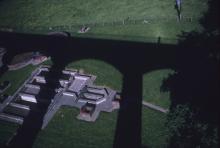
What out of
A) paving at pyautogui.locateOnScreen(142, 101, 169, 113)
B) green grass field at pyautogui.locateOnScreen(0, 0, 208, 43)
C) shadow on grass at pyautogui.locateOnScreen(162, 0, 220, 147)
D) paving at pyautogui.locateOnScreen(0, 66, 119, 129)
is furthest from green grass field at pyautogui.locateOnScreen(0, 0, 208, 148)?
shadow on grass at pyautogui.locateOnScreen(162, 0, 220, 147)

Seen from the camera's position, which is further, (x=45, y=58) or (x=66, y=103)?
(x=45, y=58)

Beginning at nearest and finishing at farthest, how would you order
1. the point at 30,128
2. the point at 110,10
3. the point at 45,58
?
the point at 30,128
the point at 45,58
the point at 110,10

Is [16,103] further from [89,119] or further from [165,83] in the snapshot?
[165,83]

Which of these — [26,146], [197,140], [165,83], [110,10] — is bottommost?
[26,146]

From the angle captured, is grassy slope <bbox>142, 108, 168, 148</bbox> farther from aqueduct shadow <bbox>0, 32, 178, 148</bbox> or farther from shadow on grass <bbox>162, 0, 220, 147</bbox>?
shadow on grass <bbox>162, 0, 220, 147</bbox>

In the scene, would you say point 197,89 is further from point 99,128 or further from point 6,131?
point 6,131

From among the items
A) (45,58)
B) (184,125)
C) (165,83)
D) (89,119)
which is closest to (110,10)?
(45,58)

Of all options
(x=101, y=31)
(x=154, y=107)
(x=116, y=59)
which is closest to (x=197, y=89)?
(x=154, y=107)

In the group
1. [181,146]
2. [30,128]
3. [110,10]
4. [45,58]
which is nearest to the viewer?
[181,146]
